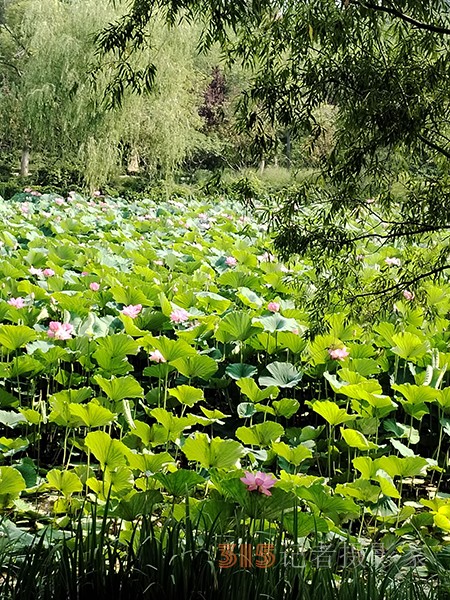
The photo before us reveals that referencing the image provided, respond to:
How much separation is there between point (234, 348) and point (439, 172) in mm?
1166

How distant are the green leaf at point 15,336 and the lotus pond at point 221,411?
12 millimetres

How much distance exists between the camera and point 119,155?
13.7 meters

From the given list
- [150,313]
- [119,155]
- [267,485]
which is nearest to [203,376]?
[150,313]

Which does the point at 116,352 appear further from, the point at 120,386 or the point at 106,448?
the point at 106,448

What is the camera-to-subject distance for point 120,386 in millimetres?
2600

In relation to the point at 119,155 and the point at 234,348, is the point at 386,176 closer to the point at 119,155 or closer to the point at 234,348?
the point at 234,348

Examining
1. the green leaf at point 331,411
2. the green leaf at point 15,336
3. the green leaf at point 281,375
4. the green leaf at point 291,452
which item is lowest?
the green leaf at point 291,452

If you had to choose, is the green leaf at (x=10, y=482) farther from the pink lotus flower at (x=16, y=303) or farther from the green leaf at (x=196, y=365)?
the pink lotus flower at (x=16, y=303)

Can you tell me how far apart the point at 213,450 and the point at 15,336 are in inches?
45.3

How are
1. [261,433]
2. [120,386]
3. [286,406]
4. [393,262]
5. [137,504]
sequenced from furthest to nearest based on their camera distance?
[393,262]
[286,406]
[120,386]
[261,433]
[137,504]

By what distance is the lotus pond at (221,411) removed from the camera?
196 centimetres

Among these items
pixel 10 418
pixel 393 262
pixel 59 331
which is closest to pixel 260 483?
pixel 10 418

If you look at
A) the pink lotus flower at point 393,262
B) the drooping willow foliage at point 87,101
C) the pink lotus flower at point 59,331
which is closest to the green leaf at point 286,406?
the pink lotus flower at point 59,331

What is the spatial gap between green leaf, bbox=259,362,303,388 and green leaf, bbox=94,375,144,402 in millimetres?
550
